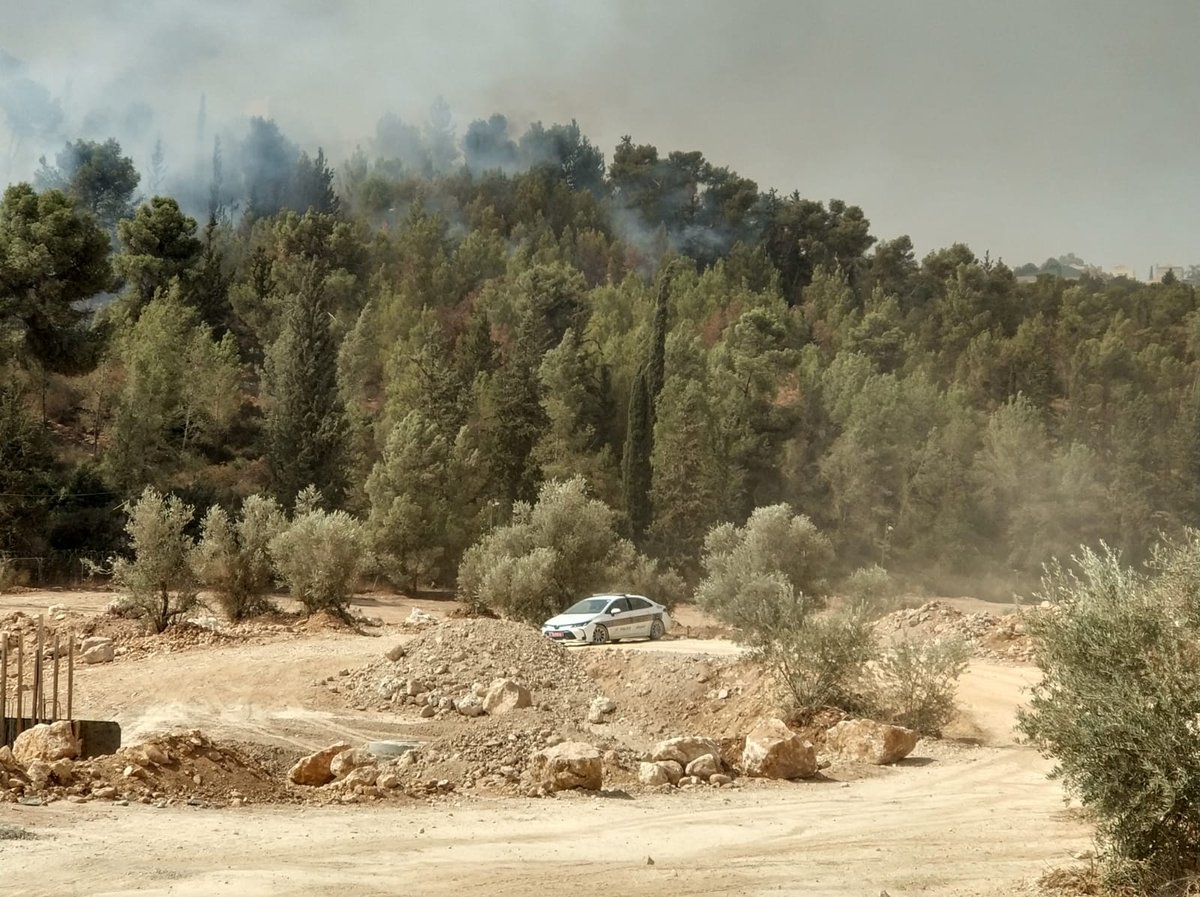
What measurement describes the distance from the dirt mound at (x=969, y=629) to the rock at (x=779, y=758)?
43.6 feet

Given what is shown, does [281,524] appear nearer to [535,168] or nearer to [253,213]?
[253,213]

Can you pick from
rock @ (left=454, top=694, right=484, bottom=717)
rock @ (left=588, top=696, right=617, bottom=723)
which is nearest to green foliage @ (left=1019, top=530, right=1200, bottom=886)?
rock @ (left=588, top=696, right=617, bottom=723)

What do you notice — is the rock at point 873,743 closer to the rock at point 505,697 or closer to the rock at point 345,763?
the rock at point 505,697

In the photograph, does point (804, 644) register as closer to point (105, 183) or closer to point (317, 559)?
point (317, 559)

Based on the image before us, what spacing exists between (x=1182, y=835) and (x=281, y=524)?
28195 mm

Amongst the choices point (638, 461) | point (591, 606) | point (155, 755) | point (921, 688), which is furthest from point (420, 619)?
point (638, 461)

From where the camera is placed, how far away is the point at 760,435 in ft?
227

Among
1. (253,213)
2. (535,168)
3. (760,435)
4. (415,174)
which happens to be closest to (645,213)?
(535,168)

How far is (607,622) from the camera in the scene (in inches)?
1297

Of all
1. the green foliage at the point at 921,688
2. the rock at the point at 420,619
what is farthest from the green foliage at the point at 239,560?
the green foliage at the point at 921,688

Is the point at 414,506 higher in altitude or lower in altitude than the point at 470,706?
higher

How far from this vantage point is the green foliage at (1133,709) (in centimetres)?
1010

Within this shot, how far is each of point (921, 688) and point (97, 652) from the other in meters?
17.8

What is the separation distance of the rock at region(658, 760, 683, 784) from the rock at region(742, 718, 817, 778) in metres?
1.09
